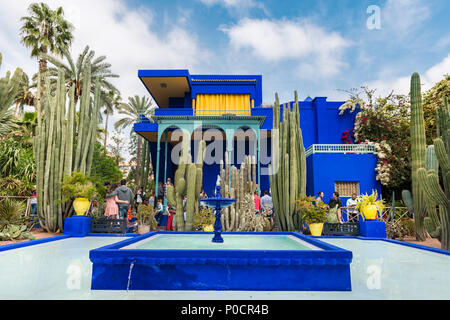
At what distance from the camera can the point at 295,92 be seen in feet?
29.9

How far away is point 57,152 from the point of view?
8.54 meters

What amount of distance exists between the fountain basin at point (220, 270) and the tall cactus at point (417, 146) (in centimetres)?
585

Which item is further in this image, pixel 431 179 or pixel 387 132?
pixel 387 132

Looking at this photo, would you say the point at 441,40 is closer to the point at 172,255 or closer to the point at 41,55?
the point at 172,255

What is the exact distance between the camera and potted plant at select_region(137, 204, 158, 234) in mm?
8719

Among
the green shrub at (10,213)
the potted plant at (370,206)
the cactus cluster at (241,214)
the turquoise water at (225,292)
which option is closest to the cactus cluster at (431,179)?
the turquoise water at (225,292)

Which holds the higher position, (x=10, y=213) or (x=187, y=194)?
(x=187, y=194)

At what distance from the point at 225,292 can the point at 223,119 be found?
1165 centimetres

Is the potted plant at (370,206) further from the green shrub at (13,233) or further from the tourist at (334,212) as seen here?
the green shrub at (13,233)

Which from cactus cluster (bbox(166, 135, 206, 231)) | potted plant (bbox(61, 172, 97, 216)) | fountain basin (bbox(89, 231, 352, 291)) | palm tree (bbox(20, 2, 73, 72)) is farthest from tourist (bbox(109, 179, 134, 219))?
palm tree (bbox(20, 2, 73, 72))

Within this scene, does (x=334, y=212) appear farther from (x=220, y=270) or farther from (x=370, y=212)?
(x=220, y=270)

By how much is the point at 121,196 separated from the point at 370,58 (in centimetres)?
1443

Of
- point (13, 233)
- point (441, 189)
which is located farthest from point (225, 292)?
point (13, 233)
